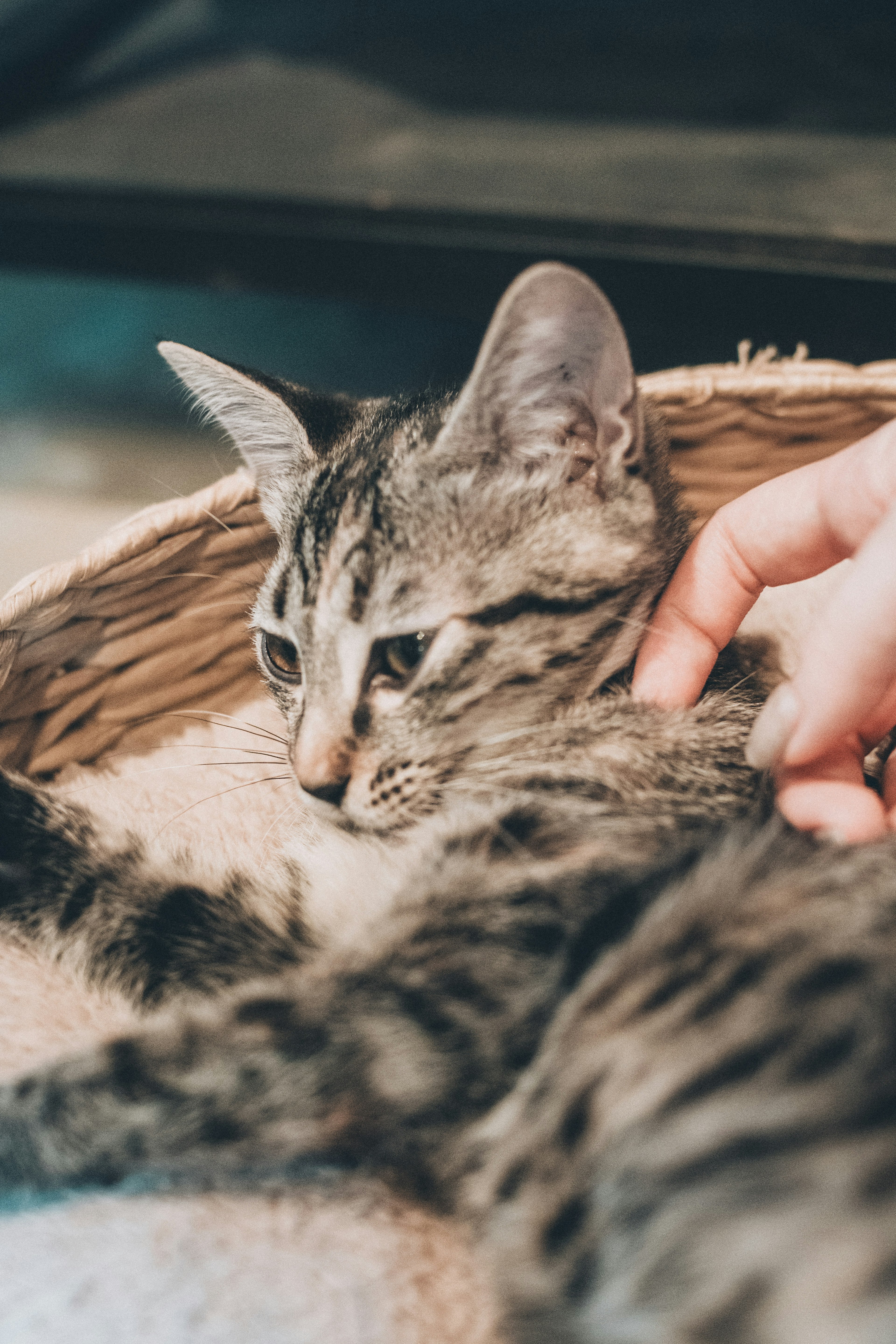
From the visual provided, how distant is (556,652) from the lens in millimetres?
901

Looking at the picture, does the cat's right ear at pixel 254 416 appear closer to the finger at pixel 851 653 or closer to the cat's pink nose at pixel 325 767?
the cat's pink nose at pixel 325 767

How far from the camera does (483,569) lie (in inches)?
34.7

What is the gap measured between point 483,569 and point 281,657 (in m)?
0.28

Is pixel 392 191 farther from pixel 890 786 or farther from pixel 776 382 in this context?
pixel 890 786


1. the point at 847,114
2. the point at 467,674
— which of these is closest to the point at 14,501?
the point at 467,674

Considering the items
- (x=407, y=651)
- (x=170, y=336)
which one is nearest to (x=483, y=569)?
(x=407, y=651)

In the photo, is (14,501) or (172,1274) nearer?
(172,1274)

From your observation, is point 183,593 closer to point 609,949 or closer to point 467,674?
point 467,674

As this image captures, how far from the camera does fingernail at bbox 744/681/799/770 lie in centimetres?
81

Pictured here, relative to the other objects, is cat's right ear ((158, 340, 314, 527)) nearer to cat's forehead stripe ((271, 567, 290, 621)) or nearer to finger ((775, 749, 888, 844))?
cat's forehead stripe ((271, 567, 290, 621))

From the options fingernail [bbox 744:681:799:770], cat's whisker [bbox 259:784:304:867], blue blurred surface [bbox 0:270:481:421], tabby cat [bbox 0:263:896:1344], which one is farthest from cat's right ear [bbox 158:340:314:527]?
blue blurred surface [bbox 0:270:481:421]

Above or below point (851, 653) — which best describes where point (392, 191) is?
above

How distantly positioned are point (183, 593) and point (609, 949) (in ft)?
2.51

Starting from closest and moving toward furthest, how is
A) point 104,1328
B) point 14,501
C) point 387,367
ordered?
point 104,1328 < point 14,501 < point 387,367
